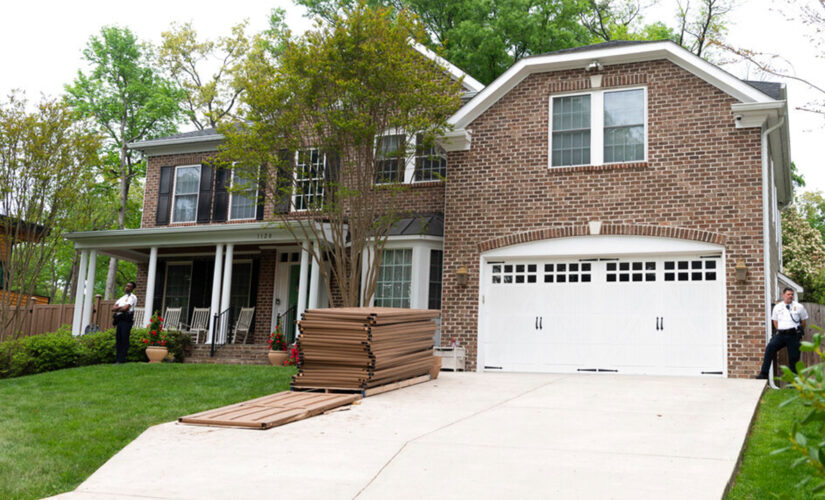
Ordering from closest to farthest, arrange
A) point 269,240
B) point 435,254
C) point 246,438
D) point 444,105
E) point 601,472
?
1. point 601,472
2. point 246,438
3. point 444,105
4. point 435,254
5. point 269,240

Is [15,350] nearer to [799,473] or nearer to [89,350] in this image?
[89,350]

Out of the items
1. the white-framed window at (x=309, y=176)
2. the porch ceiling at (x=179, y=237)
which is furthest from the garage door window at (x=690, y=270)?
the porch ceiling at (x=179, y=237)

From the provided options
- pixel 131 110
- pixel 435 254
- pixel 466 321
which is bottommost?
pixel 466 321

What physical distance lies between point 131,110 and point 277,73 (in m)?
21.5

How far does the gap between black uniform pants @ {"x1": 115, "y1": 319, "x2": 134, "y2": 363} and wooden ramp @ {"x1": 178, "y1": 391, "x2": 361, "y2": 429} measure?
7.00m

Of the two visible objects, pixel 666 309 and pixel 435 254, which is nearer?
pixel 666 309

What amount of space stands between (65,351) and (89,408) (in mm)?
6514

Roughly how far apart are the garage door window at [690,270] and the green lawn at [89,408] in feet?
22.7

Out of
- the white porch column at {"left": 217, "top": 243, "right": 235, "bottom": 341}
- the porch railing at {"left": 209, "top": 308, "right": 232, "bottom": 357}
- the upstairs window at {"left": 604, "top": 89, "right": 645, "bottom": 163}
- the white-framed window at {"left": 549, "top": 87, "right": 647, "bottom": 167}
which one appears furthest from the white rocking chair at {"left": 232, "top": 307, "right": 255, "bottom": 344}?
the upstairs window at {"left": 604, "top": 89, "right": 645, "bottom": 163}

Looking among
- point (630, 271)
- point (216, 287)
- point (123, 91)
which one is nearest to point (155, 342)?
point (216, 287)

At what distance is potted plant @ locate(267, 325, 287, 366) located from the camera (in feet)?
50.4

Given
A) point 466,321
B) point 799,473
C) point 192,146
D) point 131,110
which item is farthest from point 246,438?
point 131,110

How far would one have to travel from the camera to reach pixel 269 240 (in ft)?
55.6

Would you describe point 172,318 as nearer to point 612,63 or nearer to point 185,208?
point 185,208
